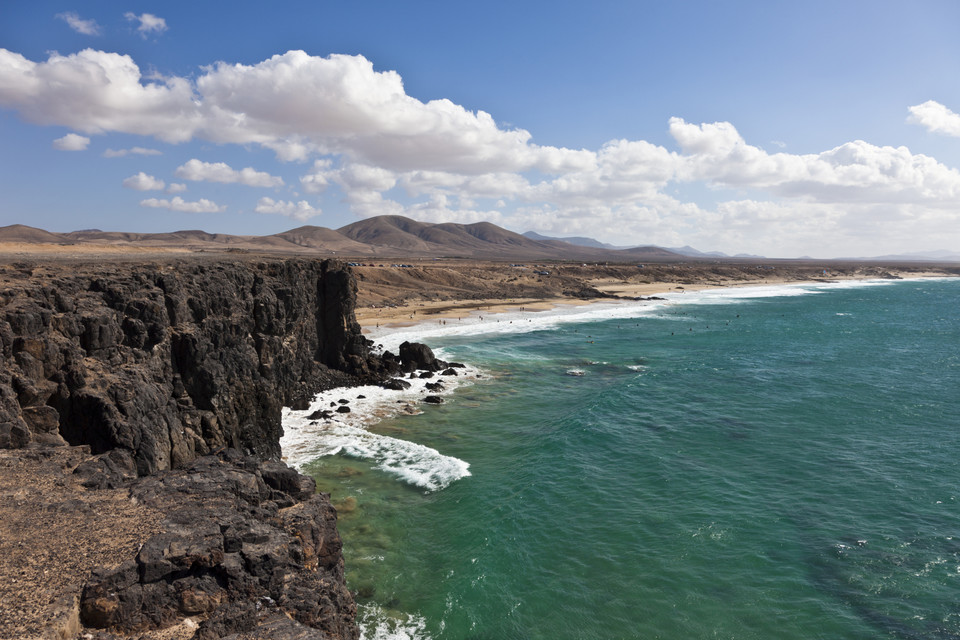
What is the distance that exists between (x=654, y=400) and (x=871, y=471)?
51.7 feet

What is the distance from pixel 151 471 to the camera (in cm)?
2022

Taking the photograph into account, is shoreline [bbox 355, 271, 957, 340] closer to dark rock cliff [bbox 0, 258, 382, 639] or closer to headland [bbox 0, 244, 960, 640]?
dark rock cliff [bbox 0, 258, 382, 639]

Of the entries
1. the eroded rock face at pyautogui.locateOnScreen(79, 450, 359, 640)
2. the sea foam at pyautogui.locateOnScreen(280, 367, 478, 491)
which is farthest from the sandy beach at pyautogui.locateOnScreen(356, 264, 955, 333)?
the eroded rock face at pyautogui.locateOnScreen(79, 450, 359, 640)

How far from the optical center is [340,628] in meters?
13.8

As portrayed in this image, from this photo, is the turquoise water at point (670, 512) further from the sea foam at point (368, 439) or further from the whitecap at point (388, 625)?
the sea foam at point (368, 439)

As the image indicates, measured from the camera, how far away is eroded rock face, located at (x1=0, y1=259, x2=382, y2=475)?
19.5 metres

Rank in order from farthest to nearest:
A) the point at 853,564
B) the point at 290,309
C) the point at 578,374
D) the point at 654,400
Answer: the point at 578,374
the point at 654,400
the point at 290,309
the point at 853,564

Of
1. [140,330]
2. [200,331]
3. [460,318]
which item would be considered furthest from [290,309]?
[460,318]

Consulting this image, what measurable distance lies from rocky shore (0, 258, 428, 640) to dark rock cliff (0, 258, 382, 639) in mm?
52

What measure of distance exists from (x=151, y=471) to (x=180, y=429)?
4.27 metres

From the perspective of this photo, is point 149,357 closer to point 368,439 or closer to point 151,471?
point 151,471

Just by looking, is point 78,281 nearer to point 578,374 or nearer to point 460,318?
point 578,374

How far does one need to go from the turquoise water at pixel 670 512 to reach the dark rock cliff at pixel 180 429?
4803mm

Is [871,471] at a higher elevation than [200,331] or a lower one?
lower
